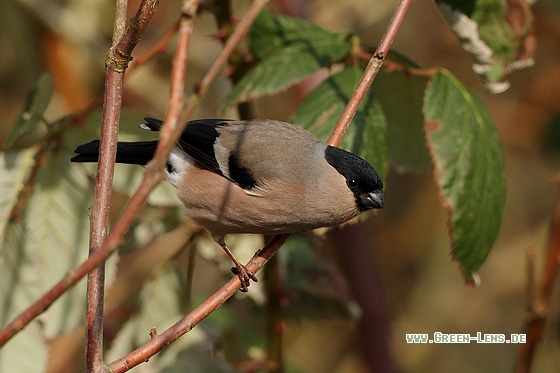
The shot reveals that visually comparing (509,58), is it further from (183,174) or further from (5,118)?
(5,118)

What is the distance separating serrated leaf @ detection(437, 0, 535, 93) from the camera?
2426mm

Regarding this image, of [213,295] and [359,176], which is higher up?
[359,176]

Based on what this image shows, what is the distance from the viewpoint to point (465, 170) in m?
2.23

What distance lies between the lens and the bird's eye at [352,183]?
2.42 m

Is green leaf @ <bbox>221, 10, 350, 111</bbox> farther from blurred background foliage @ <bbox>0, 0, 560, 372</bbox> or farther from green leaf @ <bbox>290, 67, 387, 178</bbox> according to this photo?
blurred background foliage @ <bbox>0, 0, 560, 372</bbox>

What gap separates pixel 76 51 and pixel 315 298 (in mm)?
2633

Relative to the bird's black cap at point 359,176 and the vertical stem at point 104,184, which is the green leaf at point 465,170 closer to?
the bird's black cap at point 359,176

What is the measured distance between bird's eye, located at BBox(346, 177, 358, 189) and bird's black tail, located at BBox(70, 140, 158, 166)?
2.36 ft

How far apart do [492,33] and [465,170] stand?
1.89 feet

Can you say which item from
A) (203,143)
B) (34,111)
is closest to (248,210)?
(203,143)

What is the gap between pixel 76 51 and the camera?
15.7ft

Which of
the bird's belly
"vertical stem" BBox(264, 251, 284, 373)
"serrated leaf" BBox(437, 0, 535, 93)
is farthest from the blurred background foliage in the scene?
"serrated leaf" BBox(437, 0, 535, 93)

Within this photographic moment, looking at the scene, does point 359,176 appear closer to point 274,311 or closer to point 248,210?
point 248,210

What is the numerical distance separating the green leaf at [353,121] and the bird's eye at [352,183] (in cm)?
12
